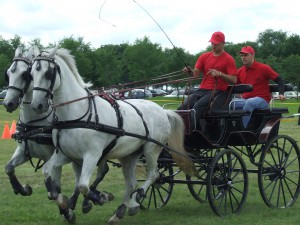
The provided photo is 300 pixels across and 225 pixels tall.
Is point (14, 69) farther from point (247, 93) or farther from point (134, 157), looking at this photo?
point (247, 93)

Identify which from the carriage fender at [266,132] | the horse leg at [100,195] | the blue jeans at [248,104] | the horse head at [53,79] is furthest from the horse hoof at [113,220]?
the carriage fender at [266,132]

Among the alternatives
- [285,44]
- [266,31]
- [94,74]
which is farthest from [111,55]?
[266,31]

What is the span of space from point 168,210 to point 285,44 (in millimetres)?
83044

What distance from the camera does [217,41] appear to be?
829 cm

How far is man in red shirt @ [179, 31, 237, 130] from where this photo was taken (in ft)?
27.0

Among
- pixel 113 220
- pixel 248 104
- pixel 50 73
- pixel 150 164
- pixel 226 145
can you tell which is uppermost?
pixel 50 73

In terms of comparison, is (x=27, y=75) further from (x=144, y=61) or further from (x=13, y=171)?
(x=144, y=61)

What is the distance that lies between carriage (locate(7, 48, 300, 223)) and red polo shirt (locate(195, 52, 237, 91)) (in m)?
0.17

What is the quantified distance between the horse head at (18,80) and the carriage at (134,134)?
17 millimetres

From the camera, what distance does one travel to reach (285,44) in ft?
291

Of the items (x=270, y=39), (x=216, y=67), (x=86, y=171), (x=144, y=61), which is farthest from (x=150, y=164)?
(x=270, y=39)

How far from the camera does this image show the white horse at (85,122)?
258 inches

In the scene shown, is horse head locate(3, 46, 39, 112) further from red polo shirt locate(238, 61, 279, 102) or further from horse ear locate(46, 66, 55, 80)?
red polo shirt locate(238, 61, 279, 102)

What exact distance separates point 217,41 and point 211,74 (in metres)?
0.52
